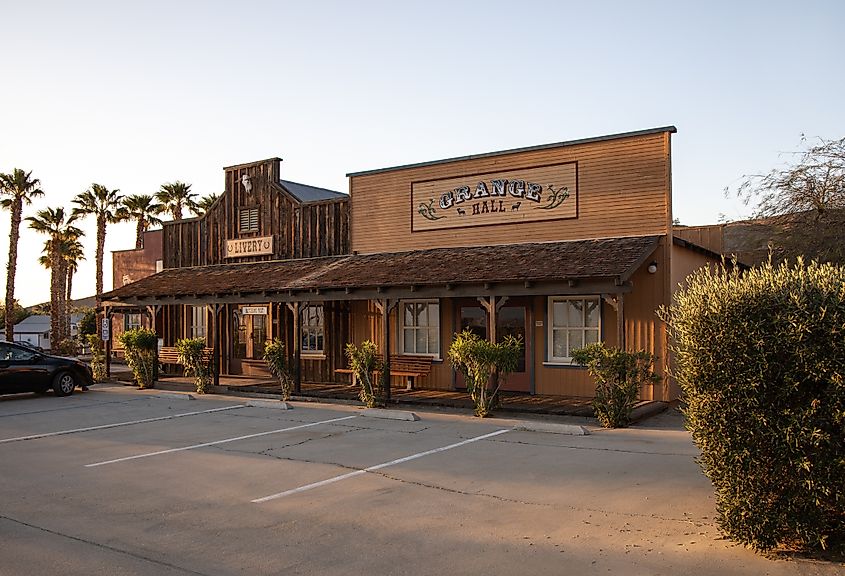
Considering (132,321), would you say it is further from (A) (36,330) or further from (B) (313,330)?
(A) (36,330)

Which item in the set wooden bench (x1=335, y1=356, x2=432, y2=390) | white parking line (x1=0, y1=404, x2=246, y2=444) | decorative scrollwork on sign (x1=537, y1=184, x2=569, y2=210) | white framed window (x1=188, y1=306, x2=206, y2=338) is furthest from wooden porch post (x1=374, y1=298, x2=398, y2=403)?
white framed window (x1=188, y1=306, x2=206, y2=338)

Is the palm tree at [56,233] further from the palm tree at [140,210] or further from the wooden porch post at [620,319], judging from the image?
the wooden porch post at [620,319]

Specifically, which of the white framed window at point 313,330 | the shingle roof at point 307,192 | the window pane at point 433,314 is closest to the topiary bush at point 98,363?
the white framed window at point 313,330

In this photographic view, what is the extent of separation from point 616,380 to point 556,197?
525 centimetres

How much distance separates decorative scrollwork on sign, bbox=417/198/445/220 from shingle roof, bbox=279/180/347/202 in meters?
3.83

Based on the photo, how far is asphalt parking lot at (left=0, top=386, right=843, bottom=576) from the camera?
19.4 ft

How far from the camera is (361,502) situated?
25.7ft

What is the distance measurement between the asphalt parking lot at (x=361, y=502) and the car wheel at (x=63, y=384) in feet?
18.7

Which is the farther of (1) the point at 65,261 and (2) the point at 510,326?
(1) the point at 65,261

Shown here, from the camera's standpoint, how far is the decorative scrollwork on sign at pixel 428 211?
18250mm

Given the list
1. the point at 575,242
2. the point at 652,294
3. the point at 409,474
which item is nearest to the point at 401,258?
the point at 575,242

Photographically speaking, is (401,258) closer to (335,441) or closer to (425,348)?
(425,348)

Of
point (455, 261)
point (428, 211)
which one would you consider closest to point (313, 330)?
point (428, 211)

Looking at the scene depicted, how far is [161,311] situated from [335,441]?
15.0 meters
